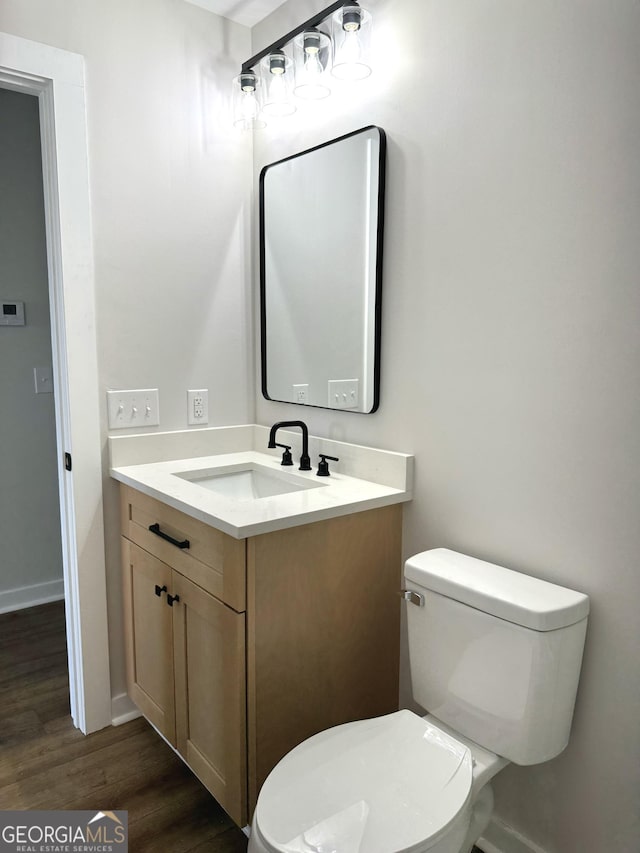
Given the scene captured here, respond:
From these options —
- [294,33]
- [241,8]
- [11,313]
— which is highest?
[241,8]

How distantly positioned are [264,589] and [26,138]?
238 centimetres

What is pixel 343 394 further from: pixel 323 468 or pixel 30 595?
pixel 30 595

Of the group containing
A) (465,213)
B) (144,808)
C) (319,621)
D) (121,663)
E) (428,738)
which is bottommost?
(144,808)

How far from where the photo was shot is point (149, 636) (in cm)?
187

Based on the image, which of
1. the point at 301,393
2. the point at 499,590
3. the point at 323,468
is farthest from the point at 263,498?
the point at 499,590

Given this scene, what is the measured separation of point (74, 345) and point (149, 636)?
3.03 feet

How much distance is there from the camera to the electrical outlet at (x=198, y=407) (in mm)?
2146

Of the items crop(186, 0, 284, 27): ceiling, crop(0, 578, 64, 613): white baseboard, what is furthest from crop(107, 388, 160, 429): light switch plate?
crop(0, 578, 64, 613): white baseboard

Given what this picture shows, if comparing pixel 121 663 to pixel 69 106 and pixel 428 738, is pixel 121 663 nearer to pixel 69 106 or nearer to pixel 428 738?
pixel 428 738

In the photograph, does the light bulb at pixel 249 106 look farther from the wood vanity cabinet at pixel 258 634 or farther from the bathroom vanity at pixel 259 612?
the wood vanity cabinet at pixel 258 634

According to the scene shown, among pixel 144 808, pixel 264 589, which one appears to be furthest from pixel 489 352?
pixel 144 808

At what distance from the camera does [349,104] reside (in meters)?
1.81

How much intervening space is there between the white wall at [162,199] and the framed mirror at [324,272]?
0.15 meters

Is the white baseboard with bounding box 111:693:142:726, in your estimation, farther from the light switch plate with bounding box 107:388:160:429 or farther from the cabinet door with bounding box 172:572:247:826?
the light switch plate with bounding box 107:388:160:429
